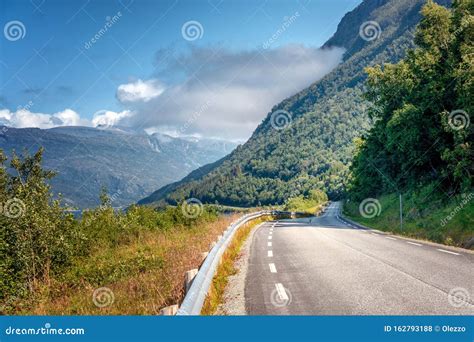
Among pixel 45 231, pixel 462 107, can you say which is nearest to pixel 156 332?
pixel 45 231

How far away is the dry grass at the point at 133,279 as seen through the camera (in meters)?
7.29

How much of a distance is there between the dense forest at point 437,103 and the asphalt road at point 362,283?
9003mm

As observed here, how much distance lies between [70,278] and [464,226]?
14376mm

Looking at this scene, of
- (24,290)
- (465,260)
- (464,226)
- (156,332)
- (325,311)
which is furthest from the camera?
(464,226)

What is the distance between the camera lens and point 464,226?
1588 cm

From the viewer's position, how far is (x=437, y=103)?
22969 mm

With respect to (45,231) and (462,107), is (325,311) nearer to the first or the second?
(45,231)

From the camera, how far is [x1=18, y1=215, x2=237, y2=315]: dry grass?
23.9 ft

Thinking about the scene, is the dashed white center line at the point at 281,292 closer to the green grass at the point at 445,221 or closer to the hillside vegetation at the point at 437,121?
the green grass at the point at 445,221

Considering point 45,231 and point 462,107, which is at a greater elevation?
point 462,107

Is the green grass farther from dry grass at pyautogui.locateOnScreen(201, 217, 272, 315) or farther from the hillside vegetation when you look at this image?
dry grass at pyautogui.locateOnScreen(201, 217, 272, 315)

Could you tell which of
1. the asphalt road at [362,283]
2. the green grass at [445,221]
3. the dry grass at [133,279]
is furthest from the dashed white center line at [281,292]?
the green grass at [445,221]

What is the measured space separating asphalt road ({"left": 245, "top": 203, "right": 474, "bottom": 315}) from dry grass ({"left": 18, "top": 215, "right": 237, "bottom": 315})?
152 centimetres

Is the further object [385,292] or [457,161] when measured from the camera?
[457,161]
